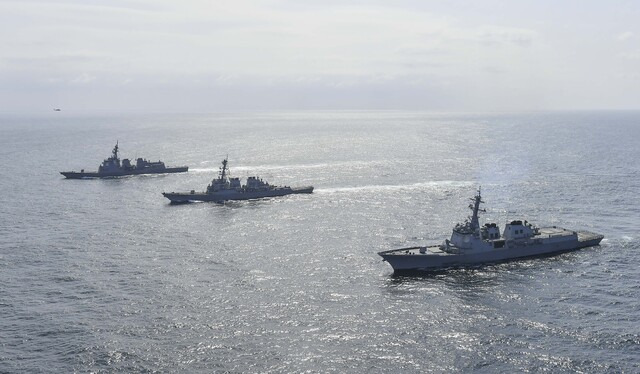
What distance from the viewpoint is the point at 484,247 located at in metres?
96.2

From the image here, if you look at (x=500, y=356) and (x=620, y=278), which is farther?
(x=620, y=278)

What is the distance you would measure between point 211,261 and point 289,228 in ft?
90.1

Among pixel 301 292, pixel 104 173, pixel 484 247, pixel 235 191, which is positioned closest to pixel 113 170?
pixel 104 173

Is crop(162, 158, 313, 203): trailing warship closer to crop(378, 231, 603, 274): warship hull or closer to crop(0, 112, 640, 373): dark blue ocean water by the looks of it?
crop(0, 112, 640, 373): dark blue ocean water

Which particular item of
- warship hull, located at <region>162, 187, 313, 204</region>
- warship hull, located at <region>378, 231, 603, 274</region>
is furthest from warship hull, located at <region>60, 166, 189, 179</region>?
warship hull, located at <region>378, 231, 603, 274</region>

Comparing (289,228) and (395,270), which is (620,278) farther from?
(289,228)

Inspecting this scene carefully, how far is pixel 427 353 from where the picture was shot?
62.5 m

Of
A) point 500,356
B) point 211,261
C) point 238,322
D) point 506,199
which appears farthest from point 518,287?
point 506,199

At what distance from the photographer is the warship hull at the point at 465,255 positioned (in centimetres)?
9056

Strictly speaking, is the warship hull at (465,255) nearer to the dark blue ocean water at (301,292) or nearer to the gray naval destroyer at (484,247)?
the gray naval destroyer at (484,247)

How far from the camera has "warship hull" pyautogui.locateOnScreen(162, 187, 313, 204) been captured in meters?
148

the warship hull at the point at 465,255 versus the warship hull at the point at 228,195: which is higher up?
the warship hull at the point at 228,195

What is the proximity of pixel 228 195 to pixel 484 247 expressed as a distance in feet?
259

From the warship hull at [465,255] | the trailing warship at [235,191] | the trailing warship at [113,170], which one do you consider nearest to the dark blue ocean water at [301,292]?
the warship hull at [465,255]
